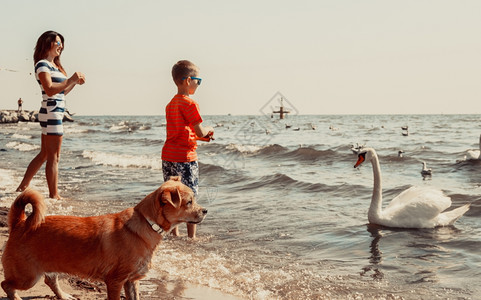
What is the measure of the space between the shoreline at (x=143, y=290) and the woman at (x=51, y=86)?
105 inches

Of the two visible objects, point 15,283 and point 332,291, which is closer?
point 15,283

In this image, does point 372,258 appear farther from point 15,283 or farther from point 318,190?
point 318,190

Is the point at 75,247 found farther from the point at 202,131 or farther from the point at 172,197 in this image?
the point at 202,131

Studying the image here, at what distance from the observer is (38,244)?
3.84 metres

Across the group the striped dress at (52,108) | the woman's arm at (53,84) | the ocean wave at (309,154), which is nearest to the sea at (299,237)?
the striped dress at (52,108)

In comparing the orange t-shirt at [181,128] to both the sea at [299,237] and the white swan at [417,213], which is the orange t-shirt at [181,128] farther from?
→ the white swan at [417,213]

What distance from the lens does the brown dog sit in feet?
12.5

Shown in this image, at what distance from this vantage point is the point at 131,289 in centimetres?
408

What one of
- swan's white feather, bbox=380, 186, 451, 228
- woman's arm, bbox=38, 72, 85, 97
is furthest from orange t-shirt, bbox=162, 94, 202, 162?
swan's white feather, bbox=380, 186, 451, 228

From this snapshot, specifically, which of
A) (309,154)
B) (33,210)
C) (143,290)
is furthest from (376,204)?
(309,154)

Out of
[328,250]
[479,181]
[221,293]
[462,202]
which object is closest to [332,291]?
[221,293]

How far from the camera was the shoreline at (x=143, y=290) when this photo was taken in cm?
434

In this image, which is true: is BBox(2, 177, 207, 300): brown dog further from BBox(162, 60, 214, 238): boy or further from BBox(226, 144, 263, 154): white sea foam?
BBox(226, 144, 263, 154): white sea foam

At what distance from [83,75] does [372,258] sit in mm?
4544
